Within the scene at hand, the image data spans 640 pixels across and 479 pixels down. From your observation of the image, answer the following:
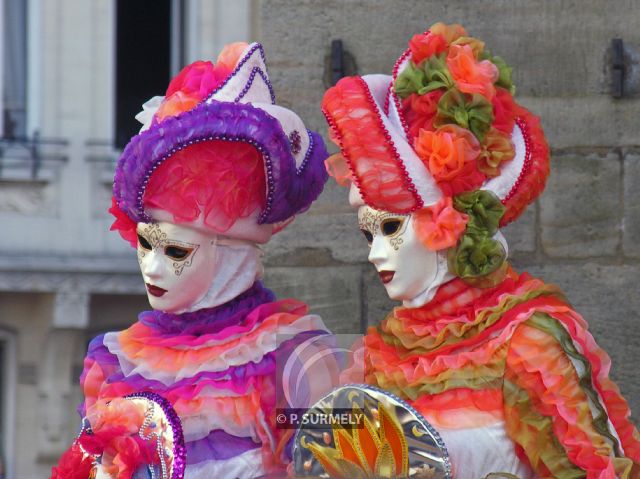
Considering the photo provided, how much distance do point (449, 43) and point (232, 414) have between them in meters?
1.07

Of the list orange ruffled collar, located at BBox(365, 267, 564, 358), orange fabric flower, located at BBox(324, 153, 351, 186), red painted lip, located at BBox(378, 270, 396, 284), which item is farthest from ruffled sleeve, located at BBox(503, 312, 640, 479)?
orange fabric flower, located at BBox(324, 153, 351, 186)

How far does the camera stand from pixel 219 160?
5.29 meters

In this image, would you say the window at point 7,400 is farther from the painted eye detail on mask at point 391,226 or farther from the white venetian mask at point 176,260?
the painted eye detail on mask at point 391,226

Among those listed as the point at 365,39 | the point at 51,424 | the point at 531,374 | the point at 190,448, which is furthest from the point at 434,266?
the point at 51,424

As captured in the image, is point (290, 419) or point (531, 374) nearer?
point (531, 374)

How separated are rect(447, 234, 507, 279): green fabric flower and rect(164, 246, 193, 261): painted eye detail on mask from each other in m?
0.72

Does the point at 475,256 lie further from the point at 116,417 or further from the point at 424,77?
the point at 116,417

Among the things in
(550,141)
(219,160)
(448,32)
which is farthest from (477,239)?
(550,141)

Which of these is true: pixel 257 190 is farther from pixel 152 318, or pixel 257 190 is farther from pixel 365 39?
pixel 365 39

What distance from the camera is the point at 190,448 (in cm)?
526

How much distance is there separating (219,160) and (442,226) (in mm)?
635

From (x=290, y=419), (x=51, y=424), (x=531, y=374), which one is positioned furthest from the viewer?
(x=51, y=424)

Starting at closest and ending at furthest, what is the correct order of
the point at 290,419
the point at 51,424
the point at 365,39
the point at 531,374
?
the point at 531,374
the point at 290,419
the point at 365,39
the point at 51,424

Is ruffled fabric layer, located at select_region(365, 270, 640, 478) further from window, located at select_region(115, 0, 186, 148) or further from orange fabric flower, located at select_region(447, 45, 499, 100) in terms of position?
window, located at select_region(115, 0, 186, 148)
